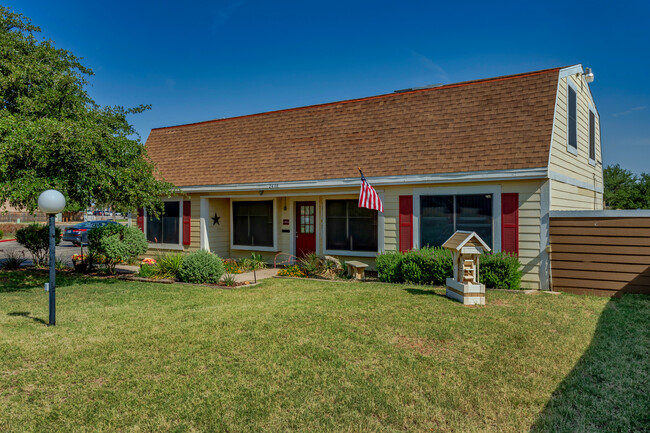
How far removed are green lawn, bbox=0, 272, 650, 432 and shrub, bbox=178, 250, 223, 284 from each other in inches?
92.2

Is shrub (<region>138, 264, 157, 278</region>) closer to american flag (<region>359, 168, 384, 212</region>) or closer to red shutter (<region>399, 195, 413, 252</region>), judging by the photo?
american flag (<region>359, 168, 384, 212</region>)

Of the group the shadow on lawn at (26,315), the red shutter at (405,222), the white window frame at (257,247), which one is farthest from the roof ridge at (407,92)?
the shadow on lawn at (26,315)

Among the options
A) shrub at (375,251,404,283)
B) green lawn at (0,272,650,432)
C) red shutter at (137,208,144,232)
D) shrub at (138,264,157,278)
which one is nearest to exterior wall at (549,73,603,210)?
green lawn at (0,272,650,432)

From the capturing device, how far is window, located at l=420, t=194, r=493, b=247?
9125 millimetres

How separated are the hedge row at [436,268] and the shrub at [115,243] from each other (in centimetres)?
700

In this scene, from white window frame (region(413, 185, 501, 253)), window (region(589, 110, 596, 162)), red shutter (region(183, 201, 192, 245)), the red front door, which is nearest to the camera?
white window frame (region(413, 185, 501, 253))

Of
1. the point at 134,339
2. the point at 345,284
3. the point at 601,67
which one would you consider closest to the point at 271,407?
the point at 134,339

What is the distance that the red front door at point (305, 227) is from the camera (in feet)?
40.8

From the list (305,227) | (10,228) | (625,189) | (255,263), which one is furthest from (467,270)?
(10,228)

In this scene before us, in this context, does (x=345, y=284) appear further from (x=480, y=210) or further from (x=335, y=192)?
(x=480, y=210)

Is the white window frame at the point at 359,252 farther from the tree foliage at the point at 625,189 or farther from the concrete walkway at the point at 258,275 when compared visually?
the tree foliage at the point at 625,189

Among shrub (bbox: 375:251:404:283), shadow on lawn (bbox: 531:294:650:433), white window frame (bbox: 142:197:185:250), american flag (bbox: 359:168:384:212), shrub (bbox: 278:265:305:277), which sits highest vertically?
american flag (bbox: 359:168:384:212)

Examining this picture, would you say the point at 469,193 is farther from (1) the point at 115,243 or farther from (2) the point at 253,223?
(1) the point at 115,243

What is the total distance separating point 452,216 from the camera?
31.0ft
